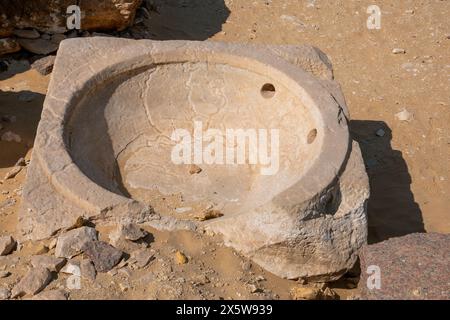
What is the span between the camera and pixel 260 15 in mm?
8445

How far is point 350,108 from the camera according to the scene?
277 inches

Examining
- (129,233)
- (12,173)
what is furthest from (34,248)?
(12,173)

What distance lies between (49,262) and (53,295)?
0.91 ft

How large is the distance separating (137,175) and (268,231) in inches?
60.9

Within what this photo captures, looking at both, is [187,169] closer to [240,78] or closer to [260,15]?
[240,78]

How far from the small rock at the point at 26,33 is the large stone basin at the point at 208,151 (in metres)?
2.11

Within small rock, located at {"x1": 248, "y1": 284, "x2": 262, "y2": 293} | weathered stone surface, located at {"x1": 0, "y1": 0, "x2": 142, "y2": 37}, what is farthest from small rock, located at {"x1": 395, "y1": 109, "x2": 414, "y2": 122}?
small rock, located at {"x1": 248, "y1": 284, "x2": 262, "y2": 293}

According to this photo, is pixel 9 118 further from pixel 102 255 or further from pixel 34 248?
pixel 102 255

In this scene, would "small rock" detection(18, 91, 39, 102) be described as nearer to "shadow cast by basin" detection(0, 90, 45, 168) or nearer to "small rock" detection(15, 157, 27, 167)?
"shadow cast by basin" detection(0, 90, 45, 168)

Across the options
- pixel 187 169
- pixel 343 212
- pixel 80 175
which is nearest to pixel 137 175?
pixel 187 169

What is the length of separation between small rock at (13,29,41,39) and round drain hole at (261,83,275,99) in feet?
10.5

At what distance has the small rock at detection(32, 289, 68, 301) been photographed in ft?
12.4

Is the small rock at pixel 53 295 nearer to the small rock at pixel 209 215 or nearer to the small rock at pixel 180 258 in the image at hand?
the small rock at pixel 180 258

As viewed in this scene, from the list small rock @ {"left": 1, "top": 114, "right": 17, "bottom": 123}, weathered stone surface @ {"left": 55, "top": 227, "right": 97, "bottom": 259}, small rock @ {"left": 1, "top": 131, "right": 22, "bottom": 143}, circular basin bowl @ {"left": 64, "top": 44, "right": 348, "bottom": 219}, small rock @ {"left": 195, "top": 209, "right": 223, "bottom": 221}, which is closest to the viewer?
weathered stone surface @ {"left": 55, "top": 227, "right": 97, "bottom": 259}
